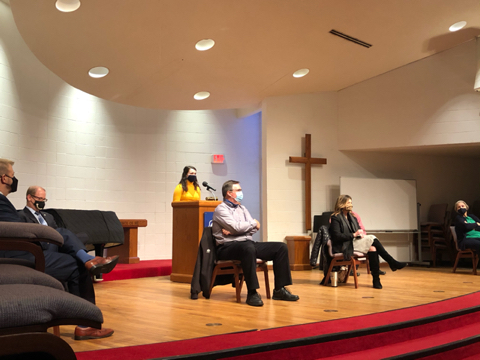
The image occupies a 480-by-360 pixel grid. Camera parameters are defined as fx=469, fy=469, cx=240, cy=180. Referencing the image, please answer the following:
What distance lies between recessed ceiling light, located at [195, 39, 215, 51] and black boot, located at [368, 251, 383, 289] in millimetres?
3041

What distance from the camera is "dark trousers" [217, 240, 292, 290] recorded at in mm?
3920

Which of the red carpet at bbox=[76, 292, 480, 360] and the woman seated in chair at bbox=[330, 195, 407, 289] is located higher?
the woman seated in chair at bbox=[330, 195, 407, 289]

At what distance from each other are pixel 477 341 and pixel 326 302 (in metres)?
1.30

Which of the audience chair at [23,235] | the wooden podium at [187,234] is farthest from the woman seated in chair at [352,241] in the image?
the audience chair at [23,235]

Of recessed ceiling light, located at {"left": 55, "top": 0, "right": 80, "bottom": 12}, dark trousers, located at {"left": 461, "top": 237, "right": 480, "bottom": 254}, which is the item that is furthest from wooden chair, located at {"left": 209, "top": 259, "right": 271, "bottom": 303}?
dark trousers, located at {"left": 461, "top": 237, "right": 480, "bottom": 254}

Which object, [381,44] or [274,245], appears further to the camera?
[381,44]

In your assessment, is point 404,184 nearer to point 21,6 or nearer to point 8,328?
point 21,6

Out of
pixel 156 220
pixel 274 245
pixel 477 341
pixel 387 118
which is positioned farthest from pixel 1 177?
pixel 387 118

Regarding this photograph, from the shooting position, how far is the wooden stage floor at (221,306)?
2.83 m

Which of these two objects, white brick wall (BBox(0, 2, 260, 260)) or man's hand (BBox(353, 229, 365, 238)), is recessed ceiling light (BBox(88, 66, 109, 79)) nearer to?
white brick wall (BBox(0, 2, 260, 260))

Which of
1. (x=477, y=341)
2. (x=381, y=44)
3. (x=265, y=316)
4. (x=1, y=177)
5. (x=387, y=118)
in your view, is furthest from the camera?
(x=387, y=118)

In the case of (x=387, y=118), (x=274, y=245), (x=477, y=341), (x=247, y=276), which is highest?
(x=387, y=118)

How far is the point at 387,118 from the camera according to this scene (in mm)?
7699

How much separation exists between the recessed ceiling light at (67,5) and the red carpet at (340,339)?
3.35 meters
